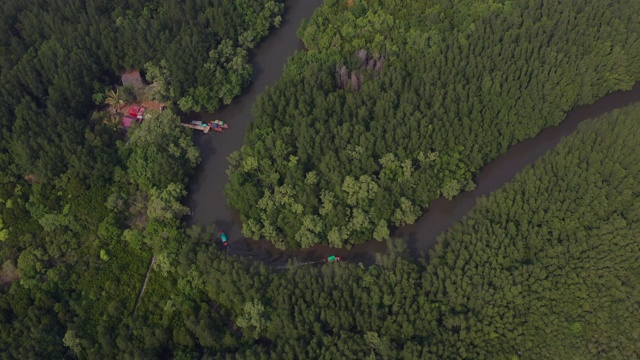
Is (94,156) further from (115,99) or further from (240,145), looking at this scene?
(240,145)

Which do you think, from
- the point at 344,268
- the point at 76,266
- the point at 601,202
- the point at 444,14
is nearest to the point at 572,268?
the point at 601,202

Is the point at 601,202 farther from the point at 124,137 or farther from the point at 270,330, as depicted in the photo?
the point at 124,137

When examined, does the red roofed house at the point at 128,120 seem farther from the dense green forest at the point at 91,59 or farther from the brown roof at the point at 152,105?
the dense green forest at the point at 91,59

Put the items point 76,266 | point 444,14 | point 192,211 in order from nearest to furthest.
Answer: point 76,266 < point 192,211 < point 444,14

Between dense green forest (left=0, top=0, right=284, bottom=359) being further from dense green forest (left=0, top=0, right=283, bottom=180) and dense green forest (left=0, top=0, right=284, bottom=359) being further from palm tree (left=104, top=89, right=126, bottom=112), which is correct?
palm tree (left=104, top=89, right=126, bottom=112)

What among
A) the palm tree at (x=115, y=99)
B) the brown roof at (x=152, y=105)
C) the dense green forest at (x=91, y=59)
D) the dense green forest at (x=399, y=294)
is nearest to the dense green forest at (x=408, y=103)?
the dense green forest at (x=399, y=294)

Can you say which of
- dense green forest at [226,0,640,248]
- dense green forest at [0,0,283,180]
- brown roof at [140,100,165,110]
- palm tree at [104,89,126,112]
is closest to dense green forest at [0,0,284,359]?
dense green forest at [0,0,283,180]

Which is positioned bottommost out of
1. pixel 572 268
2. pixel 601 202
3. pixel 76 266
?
pixel 76 266
